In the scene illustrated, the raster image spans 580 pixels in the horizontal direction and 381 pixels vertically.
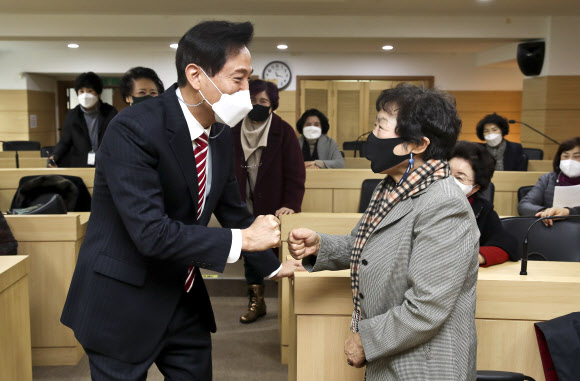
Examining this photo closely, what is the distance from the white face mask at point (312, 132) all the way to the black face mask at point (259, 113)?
1887 millimetres

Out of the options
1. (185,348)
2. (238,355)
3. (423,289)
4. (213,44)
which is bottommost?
(238,355)

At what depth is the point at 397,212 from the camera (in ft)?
4.43

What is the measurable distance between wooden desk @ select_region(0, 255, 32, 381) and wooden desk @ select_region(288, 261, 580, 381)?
1.03 metres

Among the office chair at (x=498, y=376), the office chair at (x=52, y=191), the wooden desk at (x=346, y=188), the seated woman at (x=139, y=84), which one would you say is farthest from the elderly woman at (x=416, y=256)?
the wooden desk at (x=346, y=188)

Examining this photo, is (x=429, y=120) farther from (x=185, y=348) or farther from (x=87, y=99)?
(x=87, y=99)

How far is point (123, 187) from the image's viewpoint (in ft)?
4.15

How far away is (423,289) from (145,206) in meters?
0.66

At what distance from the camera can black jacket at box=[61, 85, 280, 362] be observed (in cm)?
127

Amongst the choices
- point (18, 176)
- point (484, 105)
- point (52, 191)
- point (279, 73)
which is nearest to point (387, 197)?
point (52, 191)

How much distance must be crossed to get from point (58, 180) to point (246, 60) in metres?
2.49

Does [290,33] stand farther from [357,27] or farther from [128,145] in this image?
[128,145]

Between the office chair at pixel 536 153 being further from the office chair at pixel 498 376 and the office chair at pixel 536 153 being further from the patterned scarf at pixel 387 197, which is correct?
the patterned scarf at pixel 387 197

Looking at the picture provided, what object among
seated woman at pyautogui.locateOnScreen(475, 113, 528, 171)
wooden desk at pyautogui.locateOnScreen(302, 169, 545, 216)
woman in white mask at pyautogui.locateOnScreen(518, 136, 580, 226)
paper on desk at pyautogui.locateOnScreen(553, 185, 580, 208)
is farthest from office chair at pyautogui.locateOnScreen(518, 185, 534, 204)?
seated woman at pyautogui.locateOnScreen(475, 113, 528, 171)

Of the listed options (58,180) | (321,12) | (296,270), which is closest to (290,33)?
(321,12)
